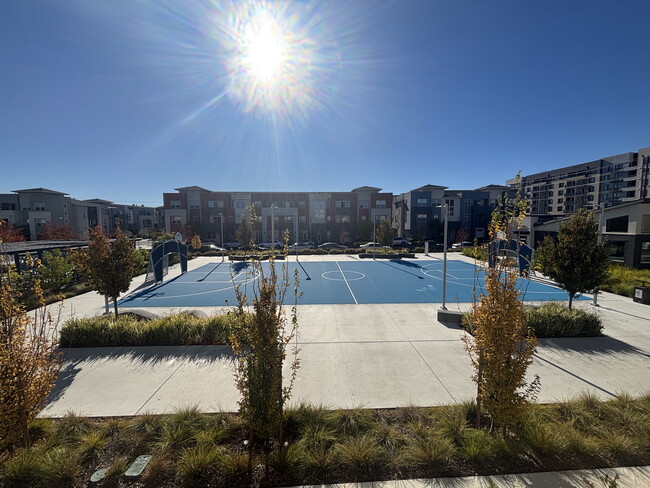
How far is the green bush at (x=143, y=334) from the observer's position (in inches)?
341

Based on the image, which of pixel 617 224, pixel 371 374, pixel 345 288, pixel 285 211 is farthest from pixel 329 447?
pixel 285 211

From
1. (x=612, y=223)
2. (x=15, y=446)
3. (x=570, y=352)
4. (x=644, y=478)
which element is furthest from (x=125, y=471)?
(x=612, y=223)

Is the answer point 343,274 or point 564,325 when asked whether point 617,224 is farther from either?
point 343,274

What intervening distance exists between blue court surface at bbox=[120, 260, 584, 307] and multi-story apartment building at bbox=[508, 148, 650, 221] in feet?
186

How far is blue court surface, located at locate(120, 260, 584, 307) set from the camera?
47.8 feet

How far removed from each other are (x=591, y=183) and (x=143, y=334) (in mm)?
101049

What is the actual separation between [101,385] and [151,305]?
842 centimetres

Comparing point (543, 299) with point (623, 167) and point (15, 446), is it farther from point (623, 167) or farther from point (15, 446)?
point (623, 167)

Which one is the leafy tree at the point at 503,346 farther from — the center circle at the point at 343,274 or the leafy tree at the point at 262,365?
the center circle at the point at 343,274

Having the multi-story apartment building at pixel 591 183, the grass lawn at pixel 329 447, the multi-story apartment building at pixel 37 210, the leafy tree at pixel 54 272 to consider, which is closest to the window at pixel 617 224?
the grass lawn at pixel 329 447

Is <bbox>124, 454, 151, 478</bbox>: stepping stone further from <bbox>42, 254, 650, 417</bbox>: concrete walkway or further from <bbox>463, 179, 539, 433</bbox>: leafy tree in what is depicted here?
<bbox>463, 179, 539, 433</bbox>: leafy tree

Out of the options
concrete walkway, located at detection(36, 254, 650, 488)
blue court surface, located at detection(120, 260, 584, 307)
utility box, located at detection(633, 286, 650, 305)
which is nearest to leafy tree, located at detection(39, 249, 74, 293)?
blue court surface, located at detection(120, 260, 584, 307)

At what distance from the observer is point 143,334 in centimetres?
877

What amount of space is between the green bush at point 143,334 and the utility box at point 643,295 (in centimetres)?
1855
